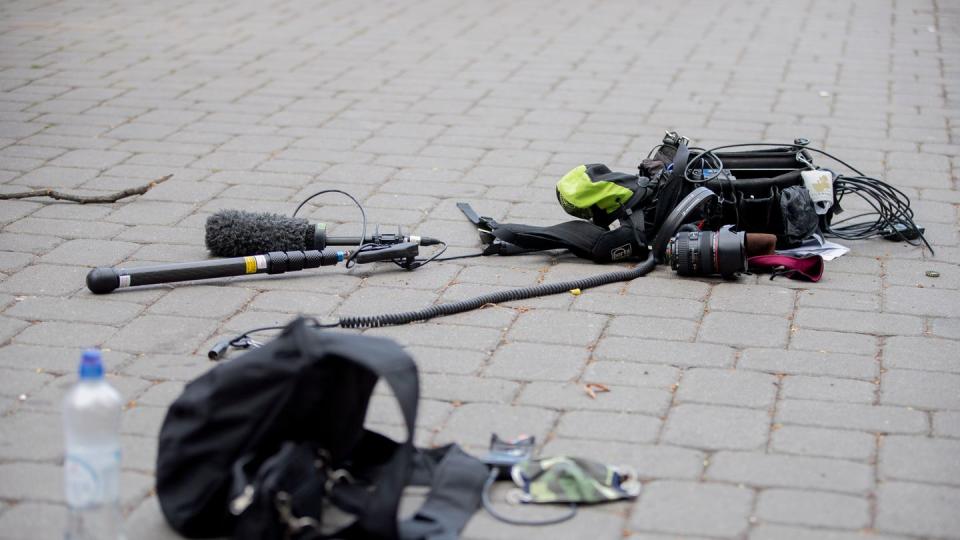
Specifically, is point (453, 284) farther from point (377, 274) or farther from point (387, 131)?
point (387, 131)

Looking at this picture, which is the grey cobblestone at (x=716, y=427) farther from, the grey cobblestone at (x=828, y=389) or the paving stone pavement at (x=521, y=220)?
the grey cobblestone at (x=828, y=389)

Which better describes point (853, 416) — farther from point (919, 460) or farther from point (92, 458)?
point (92, 458)

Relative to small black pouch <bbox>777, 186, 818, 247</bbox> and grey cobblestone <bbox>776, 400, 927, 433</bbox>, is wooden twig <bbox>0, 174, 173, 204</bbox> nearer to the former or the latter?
small black pouch <bbox>777, 186, 818, 247</bbox>

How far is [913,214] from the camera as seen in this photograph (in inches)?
221

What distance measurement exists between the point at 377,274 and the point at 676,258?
4.12ft

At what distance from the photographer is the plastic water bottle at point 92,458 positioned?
2826 mm

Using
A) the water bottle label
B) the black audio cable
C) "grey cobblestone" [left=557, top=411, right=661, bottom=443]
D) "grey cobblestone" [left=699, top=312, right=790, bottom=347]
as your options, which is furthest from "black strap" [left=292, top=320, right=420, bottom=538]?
"grey cobblestone" [left=699, top=312, right=790, bottom=347]

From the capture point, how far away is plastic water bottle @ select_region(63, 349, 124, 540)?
2.83 meters

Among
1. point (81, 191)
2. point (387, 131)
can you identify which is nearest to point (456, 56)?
point (387, 131)

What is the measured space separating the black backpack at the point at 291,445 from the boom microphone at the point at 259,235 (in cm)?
181

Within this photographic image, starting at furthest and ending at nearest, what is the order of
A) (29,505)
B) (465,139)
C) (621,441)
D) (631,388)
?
(465,139) < (631,388) < (621,441) < (29,505)

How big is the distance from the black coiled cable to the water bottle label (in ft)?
5.04

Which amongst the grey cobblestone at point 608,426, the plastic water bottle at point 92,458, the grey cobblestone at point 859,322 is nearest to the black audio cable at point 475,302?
the grey cobblestone at point 859,322

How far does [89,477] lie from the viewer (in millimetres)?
2822
